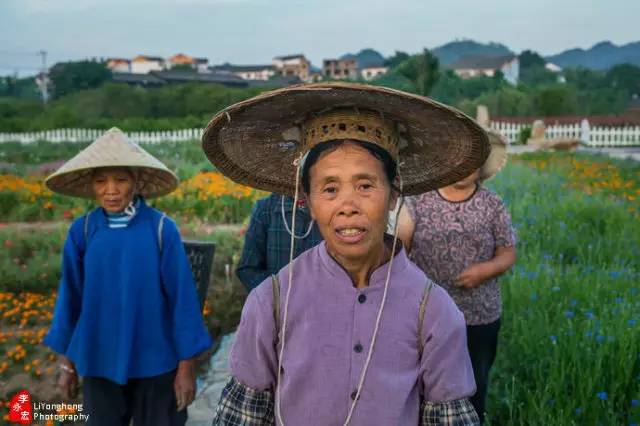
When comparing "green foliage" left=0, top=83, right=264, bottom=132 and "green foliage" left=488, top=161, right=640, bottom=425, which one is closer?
"green foliage" left=488, top=161, right=640, bottom=425

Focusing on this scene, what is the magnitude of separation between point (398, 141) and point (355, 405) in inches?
29.3

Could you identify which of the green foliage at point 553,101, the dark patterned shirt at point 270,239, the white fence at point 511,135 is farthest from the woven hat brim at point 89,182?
the green foliage at point 553,101

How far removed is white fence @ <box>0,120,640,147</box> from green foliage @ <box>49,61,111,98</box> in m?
19.0

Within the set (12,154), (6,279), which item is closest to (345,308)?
(6,279)

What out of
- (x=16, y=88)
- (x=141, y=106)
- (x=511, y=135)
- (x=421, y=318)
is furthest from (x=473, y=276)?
(x=16, y=88)

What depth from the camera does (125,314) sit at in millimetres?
2770

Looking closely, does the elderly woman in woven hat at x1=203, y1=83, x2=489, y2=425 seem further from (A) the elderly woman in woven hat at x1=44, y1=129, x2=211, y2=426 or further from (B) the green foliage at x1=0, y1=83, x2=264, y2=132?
A: (B) the green foliage at x1=0, y1=83, x2=264, y2=132

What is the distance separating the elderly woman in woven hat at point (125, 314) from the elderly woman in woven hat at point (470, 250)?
1177 mm

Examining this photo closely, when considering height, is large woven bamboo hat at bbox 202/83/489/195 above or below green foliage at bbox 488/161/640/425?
above

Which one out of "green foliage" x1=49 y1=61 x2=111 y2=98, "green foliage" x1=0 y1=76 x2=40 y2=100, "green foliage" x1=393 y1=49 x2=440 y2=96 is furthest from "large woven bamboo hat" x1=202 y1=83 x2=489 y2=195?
"green foliage" x1=0 y1=76 x2=40 y2=100

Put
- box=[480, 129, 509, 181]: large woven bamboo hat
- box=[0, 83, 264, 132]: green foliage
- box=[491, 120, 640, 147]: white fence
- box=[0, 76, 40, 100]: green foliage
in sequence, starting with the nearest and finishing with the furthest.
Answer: box=[480, 129, 509, 181]: large woven bamboo hat, box=[491, 120, 640, 147]: white fence, box=[0, 83, 264, 132]: green foliage, box=[0, 76, 40, 100]: green foliage

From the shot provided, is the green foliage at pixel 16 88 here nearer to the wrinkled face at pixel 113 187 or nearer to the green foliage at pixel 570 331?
the green foliage at pixel 570 331

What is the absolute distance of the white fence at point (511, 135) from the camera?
26.5 meters

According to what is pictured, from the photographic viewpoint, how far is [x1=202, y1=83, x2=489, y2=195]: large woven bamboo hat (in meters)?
1.52
